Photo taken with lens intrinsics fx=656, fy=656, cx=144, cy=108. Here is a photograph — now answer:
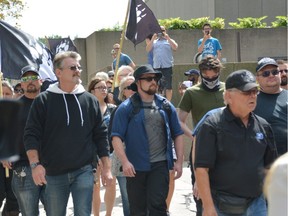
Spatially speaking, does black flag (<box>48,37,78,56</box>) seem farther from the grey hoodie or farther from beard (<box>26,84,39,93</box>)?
the grey hoodie

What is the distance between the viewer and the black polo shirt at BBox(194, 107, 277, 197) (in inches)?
193

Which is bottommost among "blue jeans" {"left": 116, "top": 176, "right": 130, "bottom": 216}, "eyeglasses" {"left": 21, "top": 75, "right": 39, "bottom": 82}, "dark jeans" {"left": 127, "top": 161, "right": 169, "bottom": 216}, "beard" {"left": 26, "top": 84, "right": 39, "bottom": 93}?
"blue jeans" {"left": 116, "top": 176, "right": 130, "bottom": 216}

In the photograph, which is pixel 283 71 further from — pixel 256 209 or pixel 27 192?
pixel 27 192

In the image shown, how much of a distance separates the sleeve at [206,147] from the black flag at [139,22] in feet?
21.8

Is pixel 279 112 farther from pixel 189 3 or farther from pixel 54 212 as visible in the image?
pixel 189 3

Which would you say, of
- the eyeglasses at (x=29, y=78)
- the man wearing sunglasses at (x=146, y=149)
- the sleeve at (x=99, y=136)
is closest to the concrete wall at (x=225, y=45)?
the eyeglasses at (x=29, y=78)

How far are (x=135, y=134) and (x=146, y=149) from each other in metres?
0.19

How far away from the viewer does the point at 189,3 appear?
32.8 meters

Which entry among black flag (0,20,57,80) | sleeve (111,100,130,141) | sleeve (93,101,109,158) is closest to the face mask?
sleeve (111,100,130,141)

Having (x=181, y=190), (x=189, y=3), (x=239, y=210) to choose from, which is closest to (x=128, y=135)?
(x=239, y=210)

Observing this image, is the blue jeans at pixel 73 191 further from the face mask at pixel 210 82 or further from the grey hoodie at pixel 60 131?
the face mask at pixel 210 82

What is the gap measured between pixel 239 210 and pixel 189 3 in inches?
1122

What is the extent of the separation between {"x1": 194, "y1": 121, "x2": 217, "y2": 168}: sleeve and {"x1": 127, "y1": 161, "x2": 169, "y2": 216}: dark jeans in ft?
5.24

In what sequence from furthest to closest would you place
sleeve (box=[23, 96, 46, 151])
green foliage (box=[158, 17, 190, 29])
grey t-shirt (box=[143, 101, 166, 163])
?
green foliage (box=[158, 17, 190, 29]) → grey t-shirt (box=[143, 101, 166, 163]) → sleeve (box=[23, 96, 46, 151])
